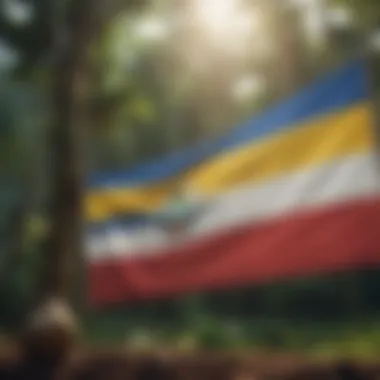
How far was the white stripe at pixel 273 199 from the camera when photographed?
2.35 m

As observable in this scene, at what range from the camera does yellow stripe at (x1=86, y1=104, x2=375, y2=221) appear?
241 centimetres

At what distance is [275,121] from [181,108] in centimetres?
229

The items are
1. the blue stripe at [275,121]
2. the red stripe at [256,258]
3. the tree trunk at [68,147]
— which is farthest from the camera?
the tree trunk at [68,147]

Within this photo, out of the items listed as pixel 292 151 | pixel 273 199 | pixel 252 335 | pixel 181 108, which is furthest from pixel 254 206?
pixel 181 108

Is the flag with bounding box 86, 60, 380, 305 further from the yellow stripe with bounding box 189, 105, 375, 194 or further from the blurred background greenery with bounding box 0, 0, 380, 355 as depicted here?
the blurred background greenery with bounding box 0, 0, 380, 355

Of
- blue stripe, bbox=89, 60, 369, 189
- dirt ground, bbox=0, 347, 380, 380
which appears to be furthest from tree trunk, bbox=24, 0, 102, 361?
dirt ground, bbox=0, 347, 380, 380

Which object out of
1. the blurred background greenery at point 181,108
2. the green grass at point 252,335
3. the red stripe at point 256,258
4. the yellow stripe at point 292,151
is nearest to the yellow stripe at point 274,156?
the yellow stripe at point 292,151

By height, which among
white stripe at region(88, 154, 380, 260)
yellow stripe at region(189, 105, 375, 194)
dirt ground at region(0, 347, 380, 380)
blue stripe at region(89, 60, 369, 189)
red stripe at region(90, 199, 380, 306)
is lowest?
dirt ground at region(0, 347, 380, 380)

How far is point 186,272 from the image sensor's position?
271 cm

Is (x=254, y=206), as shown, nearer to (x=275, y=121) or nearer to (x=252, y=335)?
(x=275, y=121)

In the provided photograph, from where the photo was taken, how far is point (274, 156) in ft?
8.49

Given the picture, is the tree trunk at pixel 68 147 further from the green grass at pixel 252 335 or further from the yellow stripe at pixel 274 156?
the green grass at pixel 252 335

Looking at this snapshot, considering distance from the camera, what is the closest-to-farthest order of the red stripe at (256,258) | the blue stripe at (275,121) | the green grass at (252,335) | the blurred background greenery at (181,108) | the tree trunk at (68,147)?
the red stripe at (256,258) < the blue stripe at (275,121) < the tree trunk at (68,147) < the green grass at (252,335) < the blurred background greenery at (181,108)

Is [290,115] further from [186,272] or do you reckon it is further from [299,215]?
[186,272]
